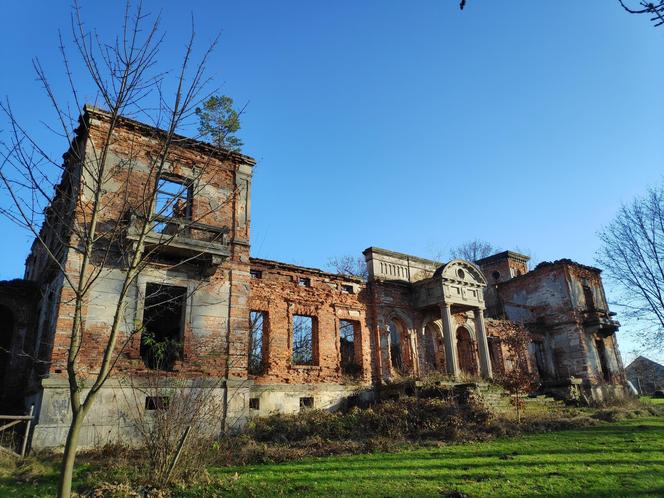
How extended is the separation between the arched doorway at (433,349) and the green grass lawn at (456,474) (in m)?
9.76

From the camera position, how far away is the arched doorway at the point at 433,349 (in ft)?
72.3

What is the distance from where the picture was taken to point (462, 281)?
21531 millimetres

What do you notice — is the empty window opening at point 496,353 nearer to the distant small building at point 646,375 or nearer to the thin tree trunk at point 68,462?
the thin tree trunk at point 68,462

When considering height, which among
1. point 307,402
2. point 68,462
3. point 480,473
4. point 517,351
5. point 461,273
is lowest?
point 480,473

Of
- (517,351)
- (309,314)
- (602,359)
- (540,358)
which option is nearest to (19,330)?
(309,314)

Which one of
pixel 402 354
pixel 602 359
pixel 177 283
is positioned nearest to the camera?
pixel 177 283

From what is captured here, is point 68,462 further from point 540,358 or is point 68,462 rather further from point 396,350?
point 540,358

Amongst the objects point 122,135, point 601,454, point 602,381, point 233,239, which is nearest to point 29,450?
point 233,239

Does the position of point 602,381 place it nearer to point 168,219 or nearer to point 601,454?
point 601,454

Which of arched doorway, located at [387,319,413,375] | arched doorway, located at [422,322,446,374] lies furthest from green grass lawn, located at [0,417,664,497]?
arched doorway, located at [422,322,446,374]

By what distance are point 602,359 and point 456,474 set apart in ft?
78.8

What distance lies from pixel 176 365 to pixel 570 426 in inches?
502

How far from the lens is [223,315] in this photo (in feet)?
48.6

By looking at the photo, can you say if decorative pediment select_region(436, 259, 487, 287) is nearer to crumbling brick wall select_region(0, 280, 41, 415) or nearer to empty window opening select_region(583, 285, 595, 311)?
empty window opening select_region(583, 285, 595, 311)
